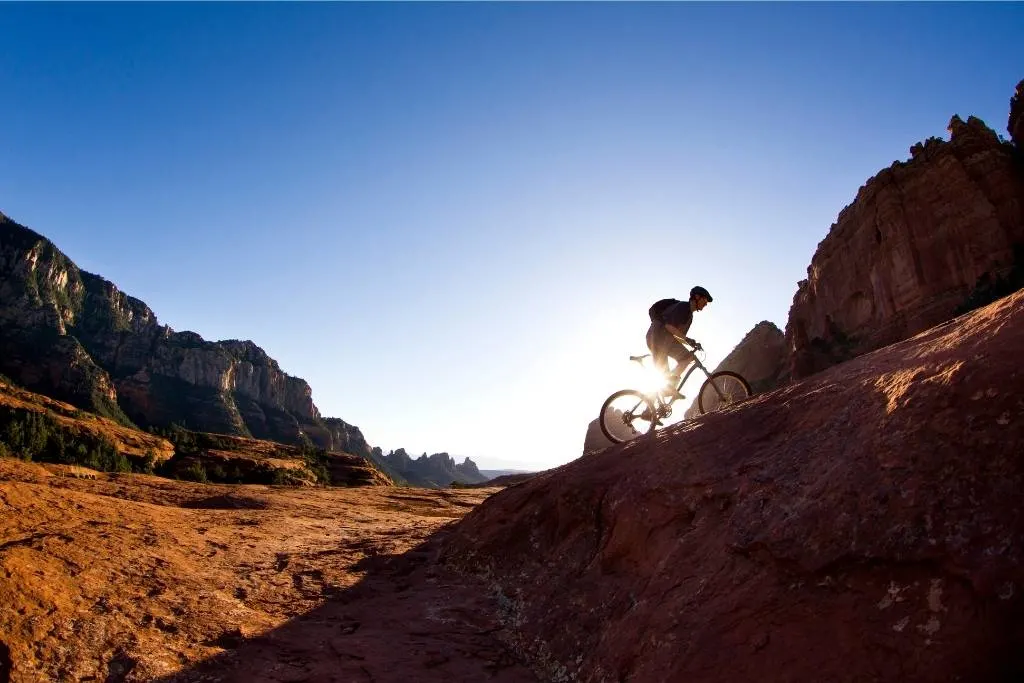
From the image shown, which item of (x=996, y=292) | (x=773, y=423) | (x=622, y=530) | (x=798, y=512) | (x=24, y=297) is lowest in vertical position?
(x=622, y=530)

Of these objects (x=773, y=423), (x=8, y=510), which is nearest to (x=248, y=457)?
(x=8, y=510)

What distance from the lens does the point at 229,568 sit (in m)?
7.05

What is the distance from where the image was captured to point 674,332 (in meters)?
10.7

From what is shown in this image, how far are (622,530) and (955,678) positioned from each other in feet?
11.0

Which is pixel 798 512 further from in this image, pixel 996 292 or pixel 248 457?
pixel 248 457

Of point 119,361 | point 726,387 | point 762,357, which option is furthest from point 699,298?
point 119,361

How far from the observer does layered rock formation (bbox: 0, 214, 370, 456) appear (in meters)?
109

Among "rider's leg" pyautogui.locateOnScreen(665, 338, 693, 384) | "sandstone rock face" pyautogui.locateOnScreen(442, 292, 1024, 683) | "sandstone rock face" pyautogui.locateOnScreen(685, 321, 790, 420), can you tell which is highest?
"sandstone rock face" pyautogui.locateOnScreen(685, 321, 790, 420)

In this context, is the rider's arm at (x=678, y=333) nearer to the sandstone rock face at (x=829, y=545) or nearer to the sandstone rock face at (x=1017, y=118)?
the sandstone rock face at (x=829, y=545)

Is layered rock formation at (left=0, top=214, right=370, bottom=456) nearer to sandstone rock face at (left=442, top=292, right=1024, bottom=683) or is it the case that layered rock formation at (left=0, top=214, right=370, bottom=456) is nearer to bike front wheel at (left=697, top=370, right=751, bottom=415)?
bike front wheel at (left=697, top=370, right=751, bottom=415)

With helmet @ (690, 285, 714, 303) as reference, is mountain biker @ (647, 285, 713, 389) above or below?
below

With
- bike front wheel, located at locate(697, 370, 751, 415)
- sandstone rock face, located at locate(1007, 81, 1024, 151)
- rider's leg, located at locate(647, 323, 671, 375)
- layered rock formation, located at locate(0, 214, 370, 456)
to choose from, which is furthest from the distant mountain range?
sandstone rock face, located at locate(1007, 81, 1024, 151)

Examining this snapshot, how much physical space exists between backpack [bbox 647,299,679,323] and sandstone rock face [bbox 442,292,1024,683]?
4.74m

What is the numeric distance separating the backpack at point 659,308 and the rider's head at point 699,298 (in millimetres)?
338
